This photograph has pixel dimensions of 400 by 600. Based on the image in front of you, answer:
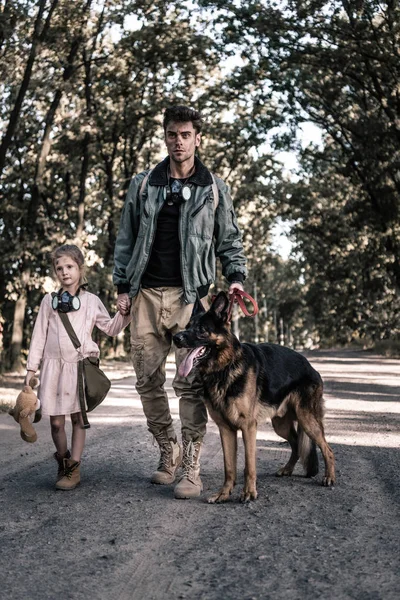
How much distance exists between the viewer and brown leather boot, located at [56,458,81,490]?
6.17m

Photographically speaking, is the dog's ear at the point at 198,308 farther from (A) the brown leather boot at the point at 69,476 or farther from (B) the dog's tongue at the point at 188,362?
(A) the brown leather boot at the point at 69,476

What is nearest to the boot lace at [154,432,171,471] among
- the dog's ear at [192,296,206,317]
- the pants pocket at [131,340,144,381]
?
the pants pocket at [131,340,144,381]

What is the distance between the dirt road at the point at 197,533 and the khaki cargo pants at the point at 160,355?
1.72 feet

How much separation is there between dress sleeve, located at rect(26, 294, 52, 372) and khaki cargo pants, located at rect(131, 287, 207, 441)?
68cm

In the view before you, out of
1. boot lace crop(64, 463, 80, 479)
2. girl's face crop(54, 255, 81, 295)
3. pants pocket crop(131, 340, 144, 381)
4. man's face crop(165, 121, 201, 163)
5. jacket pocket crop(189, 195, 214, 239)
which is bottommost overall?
boot lace crop(64, 463, 80, 479)

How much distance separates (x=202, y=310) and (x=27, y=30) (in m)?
17.7

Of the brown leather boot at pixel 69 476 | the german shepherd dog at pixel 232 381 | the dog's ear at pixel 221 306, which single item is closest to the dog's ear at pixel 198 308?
the german shepherd dog at pixel 232 381

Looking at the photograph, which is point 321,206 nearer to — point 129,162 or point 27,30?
point 129,162

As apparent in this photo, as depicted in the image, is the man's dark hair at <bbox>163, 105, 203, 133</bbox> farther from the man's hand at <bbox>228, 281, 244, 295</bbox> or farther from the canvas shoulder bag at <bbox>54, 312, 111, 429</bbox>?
the canvas shoulder bag at <bbox>54, 312, 111, 429</bbox>

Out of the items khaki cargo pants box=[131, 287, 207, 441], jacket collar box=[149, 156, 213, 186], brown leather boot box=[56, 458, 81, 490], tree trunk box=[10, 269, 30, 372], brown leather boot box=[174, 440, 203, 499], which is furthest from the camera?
tree trunk box=[10, 269, 30, 372]

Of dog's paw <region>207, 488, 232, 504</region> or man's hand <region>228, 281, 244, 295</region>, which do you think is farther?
man's hand <region>228, 281, 244, 295</region>

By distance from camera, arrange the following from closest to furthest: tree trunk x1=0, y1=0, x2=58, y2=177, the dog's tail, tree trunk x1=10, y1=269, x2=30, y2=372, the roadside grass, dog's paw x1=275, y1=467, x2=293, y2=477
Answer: the dog's tail, dog's paw x1=275, y1=467, x2=293, y2=477, tree trunk x1=0, y1=0, x2=58, y2=177, tree trunk x1=10, y1=269, x2=30, y2=372, the roadside grass

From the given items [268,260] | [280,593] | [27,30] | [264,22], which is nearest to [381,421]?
[280,593]

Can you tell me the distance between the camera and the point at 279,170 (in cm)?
3684
